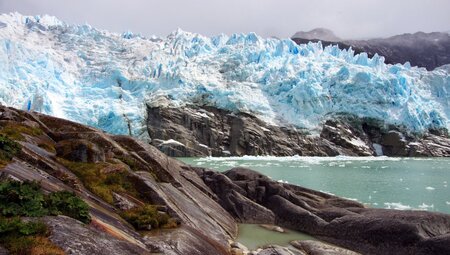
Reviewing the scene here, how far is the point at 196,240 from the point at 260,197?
1115cm

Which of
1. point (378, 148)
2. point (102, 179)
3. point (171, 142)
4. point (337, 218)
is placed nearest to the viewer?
point (102, 179)

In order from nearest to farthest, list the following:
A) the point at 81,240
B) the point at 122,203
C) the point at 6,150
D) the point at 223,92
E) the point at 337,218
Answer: the point at 81,240 < the point at 6,150 < the point at 122,203 < the point at 337,218 < the point at 223,92

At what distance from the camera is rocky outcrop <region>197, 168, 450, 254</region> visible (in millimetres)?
14945

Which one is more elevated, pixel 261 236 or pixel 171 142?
pixel 261 236

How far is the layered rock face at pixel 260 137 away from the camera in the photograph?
9800 cm

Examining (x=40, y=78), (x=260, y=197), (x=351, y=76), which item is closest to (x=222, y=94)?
(x=351, y=76)

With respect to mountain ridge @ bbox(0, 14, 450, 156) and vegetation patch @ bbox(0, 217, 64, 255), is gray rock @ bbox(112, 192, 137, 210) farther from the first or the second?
mountain ridge @ bbox(0, 14, 450, 156)

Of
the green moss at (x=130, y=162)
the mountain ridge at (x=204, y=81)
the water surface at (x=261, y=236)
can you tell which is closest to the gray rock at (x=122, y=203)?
the green moss at (x=130, y=162)

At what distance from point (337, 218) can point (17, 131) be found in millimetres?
14052

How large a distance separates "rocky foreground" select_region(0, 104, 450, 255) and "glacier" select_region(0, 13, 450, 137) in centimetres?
7417

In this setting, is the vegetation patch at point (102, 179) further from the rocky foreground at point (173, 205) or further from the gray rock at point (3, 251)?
the gray rock at point (3, 251)

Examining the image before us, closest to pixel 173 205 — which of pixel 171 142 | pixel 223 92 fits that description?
pixel 171 142

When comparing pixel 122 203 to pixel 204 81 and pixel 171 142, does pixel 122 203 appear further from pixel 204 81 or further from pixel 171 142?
pixel 204 81

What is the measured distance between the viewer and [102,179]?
496 inches
